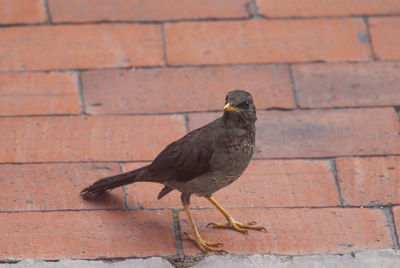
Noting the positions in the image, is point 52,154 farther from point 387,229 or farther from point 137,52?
point 387,229

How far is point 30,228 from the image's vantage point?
4.16 meters

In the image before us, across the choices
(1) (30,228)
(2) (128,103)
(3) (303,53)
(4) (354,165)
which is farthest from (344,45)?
(1) (30,228)

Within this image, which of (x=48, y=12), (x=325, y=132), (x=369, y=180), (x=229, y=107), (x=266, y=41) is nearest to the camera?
(x=229, y=107)

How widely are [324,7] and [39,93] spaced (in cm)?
223

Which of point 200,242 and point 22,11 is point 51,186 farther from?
point 22,11

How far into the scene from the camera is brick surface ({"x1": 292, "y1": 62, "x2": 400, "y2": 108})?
5.18m

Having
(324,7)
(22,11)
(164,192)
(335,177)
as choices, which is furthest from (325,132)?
(22,11)

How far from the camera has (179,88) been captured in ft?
17.1

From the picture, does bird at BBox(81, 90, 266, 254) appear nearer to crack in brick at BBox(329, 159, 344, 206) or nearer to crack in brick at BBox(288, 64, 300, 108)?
crack in brick at BBox(329, 159, 344, 206)

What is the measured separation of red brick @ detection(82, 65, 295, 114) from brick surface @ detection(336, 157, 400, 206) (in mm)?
683

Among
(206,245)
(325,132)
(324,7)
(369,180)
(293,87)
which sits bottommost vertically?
(206,245)

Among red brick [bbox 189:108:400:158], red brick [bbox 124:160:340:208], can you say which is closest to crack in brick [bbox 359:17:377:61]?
red brick [bbox 189:108:400:158]

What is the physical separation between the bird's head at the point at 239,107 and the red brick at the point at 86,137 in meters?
0.94

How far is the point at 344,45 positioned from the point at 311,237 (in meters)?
1.91
